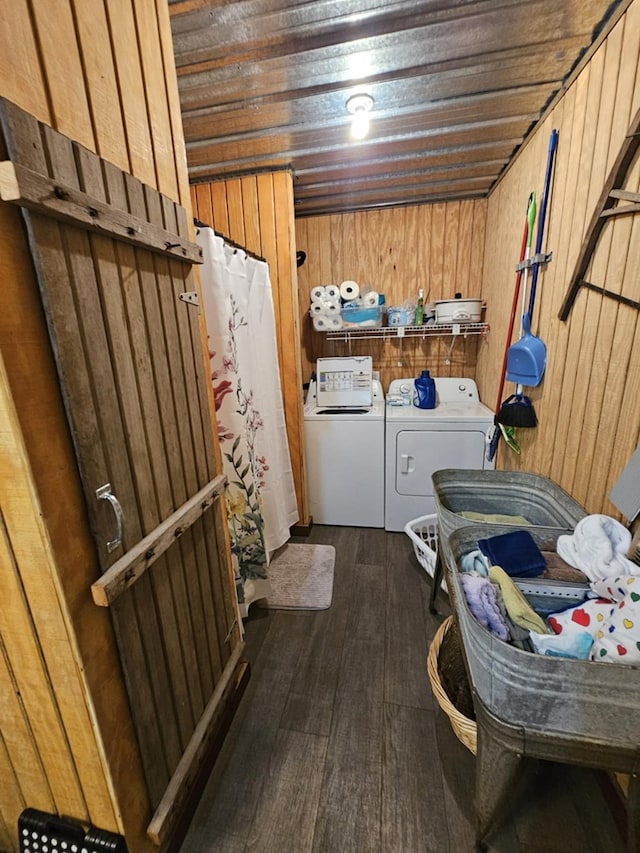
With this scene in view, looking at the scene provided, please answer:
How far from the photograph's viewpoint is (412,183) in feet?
7.98

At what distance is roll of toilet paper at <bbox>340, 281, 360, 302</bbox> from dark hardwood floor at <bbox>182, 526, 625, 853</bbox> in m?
2.21

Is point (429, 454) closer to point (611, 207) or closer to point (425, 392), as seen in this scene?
point (425, 392)

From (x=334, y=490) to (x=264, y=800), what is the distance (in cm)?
173

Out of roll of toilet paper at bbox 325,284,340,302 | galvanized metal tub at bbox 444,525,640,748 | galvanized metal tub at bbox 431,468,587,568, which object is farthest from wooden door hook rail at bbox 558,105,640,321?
roll of toilet paper at bbox 325,284,340,302

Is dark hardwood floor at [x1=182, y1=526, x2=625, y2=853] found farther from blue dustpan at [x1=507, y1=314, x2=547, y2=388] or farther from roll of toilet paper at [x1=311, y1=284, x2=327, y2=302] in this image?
roll of toilet paper at [x1=311, y1=284, x2=327, y2=302]

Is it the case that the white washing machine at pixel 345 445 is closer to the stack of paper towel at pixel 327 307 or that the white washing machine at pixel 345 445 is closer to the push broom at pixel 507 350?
the stack of paper towel at pixel 327 307

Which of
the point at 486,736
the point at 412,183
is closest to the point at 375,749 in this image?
the point at 486,736

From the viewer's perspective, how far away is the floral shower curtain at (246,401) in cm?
158

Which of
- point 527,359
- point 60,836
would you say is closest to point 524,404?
point 527,359

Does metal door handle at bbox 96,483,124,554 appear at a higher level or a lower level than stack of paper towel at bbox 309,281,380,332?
lower

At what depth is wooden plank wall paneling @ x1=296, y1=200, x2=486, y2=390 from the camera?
9.10ft

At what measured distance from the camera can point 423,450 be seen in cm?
243

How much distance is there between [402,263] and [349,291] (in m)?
0.58

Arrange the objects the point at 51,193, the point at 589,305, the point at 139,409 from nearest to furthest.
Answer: the point at 51,193 → the point at 139,409 → the point at 589,305
